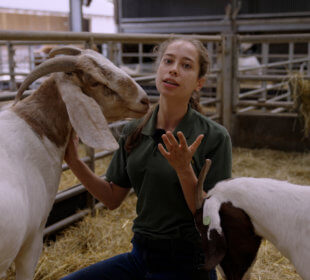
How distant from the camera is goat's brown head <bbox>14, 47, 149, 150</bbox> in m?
1.69

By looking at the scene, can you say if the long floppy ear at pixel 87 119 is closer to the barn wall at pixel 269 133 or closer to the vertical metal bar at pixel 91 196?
the vertical metal bar at pixel 91 196

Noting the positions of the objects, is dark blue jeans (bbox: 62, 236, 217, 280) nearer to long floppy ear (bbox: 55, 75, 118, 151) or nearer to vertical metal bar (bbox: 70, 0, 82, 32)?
long floppy ear (bbox: 55, 75, 118, 151)

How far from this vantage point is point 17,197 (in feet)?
4.98

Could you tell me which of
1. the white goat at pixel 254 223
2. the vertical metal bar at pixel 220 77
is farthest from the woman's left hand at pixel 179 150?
the vertical metal bar at pixel 220 77

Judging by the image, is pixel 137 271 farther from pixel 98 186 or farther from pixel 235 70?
pixel 235 70

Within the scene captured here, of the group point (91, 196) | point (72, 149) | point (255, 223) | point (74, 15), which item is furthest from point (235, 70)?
point (74, 15)

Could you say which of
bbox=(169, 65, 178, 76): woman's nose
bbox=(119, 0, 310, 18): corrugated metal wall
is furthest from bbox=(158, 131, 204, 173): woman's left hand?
bbox=(119, 0, 310, 18): corrugated metal wall

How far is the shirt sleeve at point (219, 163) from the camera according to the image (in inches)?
79.8

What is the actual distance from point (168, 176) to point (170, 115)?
318 millimetres

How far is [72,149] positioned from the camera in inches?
77.5

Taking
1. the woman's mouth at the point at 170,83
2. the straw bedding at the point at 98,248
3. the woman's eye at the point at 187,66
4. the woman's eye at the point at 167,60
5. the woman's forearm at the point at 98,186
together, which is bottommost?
the straw bedding at the point at 98,248

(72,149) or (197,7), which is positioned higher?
(197,7)

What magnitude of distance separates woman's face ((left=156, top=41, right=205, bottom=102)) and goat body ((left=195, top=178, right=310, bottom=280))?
2.04ft

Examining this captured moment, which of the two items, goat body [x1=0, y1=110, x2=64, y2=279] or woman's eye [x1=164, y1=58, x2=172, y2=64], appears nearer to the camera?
goat body [x1=0, y1=110, x2=64, y2=279]
